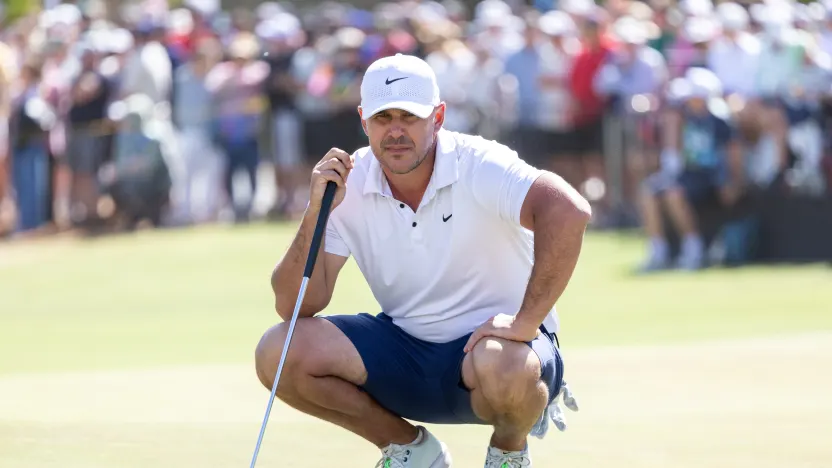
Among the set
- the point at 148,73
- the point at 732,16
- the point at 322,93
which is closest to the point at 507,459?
the point at 732,16

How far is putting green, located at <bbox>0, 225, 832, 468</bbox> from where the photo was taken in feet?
20.6

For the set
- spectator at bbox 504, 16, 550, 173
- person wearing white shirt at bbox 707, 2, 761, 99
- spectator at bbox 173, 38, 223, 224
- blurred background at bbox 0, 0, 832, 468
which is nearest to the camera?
blurred background at bbox 0, 0, 832, 468

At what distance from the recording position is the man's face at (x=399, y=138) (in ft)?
17.6

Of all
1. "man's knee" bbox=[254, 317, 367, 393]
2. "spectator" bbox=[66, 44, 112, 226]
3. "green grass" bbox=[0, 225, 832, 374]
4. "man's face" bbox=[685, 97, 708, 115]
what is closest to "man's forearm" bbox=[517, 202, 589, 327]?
"man's knee" bbox=[254, 317, 367, 393]

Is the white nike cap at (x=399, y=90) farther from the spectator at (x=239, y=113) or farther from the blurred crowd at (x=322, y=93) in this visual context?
the spectator at (x=239, y=113)

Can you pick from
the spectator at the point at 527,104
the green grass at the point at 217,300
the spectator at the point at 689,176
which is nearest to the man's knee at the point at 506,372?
the green grass at the point at 217,300

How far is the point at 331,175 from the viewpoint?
5.37 metres

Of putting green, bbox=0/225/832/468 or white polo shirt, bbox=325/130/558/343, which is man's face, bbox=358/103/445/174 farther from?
putting green, bbox=0/225/832/468

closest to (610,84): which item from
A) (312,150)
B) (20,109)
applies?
(312,150)

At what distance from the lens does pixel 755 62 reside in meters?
15.6

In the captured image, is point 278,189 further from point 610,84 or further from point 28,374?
point 28,374

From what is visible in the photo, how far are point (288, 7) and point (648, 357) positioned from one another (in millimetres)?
17739

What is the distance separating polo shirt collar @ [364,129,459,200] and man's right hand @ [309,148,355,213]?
112mm

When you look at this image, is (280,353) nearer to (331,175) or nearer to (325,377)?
(325,377)
